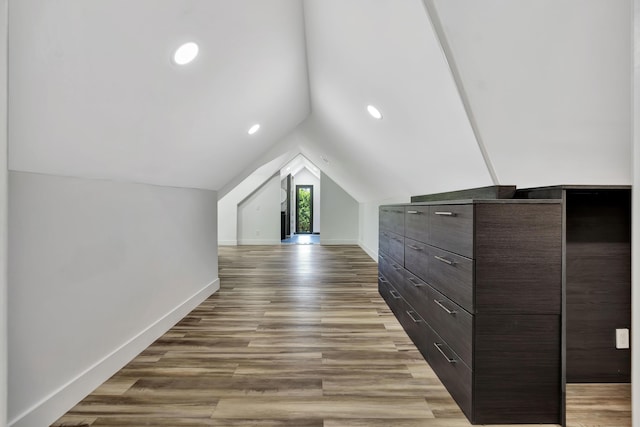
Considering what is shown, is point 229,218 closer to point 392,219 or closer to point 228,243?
point 228,243

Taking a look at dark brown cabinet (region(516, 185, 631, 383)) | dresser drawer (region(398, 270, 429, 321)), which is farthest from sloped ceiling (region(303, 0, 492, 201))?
dresser drawer (region(398, 270, 429, 321))

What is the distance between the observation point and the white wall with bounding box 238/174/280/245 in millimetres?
Answer: 9898

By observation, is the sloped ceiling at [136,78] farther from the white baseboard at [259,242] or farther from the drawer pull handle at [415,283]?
the white baseboard at [259,242]

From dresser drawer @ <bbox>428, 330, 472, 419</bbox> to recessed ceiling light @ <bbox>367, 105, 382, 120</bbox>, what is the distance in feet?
5.63

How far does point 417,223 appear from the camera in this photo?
2785 millimetres

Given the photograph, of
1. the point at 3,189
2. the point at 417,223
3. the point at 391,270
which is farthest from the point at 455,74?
the point at 391,270

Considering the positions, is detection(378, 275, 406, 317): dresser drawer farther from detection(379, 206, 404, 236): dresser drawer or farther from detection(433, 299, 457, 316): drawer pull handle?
detection(433, 299, 457, 316): drawer pull handle

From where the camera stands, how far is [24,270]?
162 cm

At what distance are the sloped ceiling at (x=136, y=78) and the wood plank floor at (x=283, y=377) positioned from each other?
122 cm

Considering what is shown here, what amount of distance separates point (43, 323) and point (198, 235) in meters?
2.26

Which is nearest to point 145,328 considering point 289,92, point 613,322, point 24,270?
point 24,270

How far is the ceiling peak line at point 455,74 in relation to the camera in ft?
5.52

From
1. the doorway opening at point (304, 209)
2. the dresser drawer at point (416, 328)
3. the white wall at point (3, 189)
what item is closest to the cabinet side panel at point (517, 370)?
the dresser drawer at point (416, 328)

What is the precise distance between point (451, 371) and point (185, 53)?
213 cm
